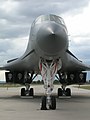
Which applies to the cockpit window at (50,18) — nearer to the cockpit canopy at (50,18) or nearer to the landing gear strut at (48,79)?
the cockpit canopy at (50,18)

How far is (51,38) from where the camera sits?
46.5ft

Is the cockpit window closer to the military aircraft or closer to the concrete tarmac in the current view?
the military aircraft

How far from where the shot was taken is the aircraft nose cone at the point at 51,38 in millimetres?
14211

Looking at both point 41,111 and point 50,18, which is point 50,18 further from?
point 41,111

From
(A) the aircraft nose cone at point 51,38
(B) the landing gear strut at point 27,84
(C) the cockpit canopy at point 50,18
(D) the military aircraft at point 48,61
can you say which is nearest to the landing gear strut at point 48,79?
(D) the military aircraft at point 48,61

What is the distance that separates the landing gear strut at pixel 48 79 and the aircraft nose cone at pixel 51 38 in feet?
3.76

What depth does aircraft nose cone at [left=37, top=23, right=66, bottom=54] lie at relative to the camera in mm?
14211

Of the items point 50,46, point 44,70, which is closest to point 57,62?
point 44,70

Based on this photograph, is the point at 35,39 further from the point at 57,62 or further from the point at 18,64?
the point at 18,64

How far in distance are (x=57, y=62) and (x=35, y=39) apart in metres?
1.62

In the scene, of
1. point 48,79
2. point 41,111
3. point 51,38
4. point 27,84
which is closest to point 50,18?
point 51,38

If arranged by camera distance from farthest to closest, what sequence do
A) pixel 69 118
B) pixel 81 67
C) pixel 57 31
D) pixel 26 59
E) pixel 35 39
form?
pixel 81 67 → pixel 26 59 → pixel 35 39 → pixel 57 31 → pixel 69 118

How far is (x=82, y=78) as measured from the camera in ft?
77.9

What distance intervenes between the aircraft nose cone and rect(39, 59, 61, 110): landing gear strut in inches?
45.2
